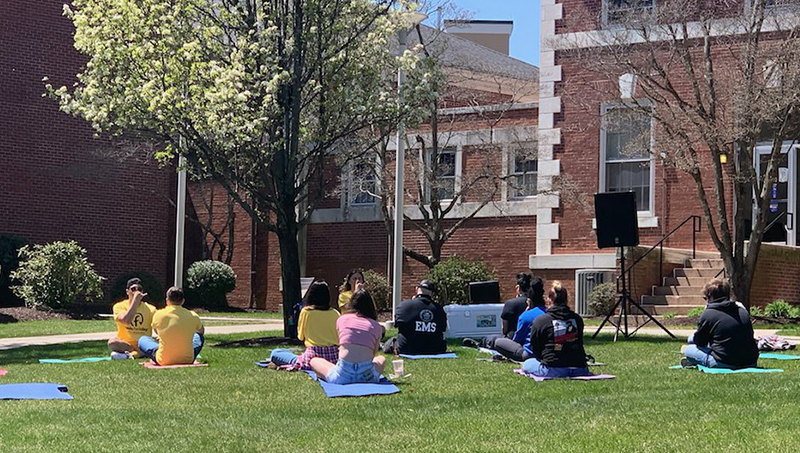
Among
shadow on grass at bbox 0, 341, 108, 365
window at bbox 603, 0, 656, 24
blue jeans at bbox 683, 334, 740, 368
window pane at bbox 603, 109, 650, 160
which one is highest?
window at bbox 603, 0, 656, 24

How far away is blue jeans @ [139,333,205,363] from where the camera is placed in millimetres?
15500

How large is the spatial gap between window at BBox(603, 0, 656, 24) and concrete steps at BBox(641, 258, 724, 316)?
5.32m

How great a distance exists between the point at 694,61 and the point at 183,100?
39.3ft

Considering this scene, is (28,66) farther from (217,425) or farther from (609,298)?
(217,425)

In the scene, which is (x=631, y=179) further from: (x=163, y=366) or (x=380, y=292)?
(x=163, y=366)

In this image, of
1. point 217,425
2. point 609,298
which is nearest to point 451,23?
point 609,298

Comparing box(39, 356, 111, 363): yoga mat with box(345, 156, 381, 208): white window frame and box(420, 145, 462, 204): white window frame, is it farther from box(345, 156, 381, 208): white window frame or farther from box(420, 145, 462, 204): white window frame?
box(420, 145, 462, 204): white window frame

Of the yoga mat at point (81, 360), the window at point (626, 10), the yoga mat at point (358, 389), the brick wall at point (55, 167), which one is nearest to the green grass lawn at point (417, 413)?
the yoga mat at point (358, 389)

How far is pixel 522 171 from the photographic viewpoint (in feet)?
96.7

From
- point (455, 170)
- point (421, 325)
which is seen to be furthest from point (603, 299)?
point (421, 325)

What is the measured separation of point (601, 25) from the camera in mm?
26250

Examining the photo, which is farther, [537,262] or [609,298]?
[537,262]

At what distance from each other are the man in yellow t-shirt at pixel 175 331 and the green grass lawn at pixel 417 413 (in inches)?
19.8

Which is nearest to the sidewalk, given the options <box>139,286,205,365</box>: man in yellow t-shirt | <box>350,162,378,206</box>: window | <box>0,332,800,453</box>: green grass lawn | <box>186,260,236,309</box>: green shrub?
<box>139,286,205,365</box>: man in yellow t-shirt
